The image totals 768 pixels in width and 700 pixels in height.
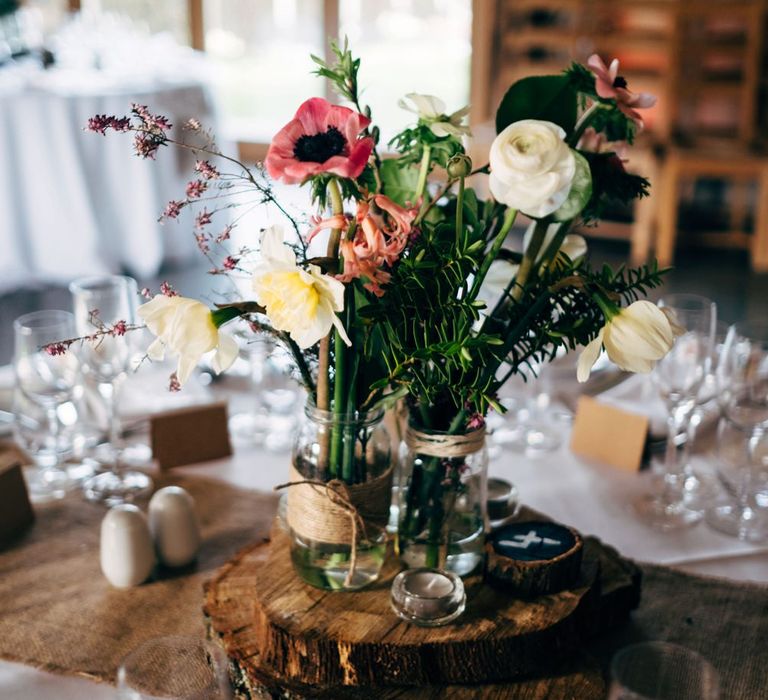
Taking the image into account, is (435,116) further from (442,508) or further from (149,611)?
(149,611)

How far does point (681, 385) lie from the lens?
1270mm

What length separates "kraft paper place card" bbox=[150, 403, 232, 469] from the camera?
1382 millimetres

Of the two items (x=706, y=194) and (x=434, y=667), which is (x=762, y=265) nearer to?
(x=706, y=194)

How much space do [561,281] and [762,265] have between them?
13.8 ft

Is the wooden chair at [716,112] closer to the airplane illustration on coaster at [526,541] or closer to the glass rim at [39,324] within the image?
the glass rim at [39,324]

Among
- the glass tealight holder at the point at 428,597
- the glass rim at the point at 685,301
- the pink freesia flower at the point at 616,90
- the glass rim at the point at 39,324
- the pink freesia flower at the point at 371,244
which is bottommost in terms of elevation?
the glass tealight holder at the point at 428,597

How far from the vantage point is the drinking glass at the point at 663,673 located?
63 cm

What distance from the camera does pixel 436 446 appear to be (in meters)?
0.89

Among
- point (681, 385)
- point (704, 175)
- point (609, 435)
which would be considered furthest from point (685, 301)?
point (704, 175)

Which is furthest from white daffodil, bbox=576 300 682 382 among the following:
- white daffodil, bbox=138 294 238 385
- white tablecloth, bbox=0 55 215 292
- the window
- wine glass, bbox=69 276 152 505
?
the window

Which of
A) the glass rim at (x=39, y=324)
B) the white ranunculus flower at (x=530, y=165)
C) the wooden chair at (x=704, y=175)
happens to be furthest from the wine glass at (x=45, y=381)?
the wooden chair at (x=704, y=175)

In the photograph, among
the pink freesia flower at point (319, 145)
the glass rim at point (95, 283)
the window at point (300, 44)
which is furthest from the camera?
the window at point (300, 44)

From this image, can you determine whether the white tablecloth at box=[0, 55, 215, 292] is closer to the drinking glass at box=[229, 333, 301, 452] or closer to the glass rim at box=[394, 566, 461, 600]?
the drinking glass at box=[229, 333, 301, 452]

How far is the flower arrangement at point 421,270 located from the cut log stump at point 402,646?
0.07m
